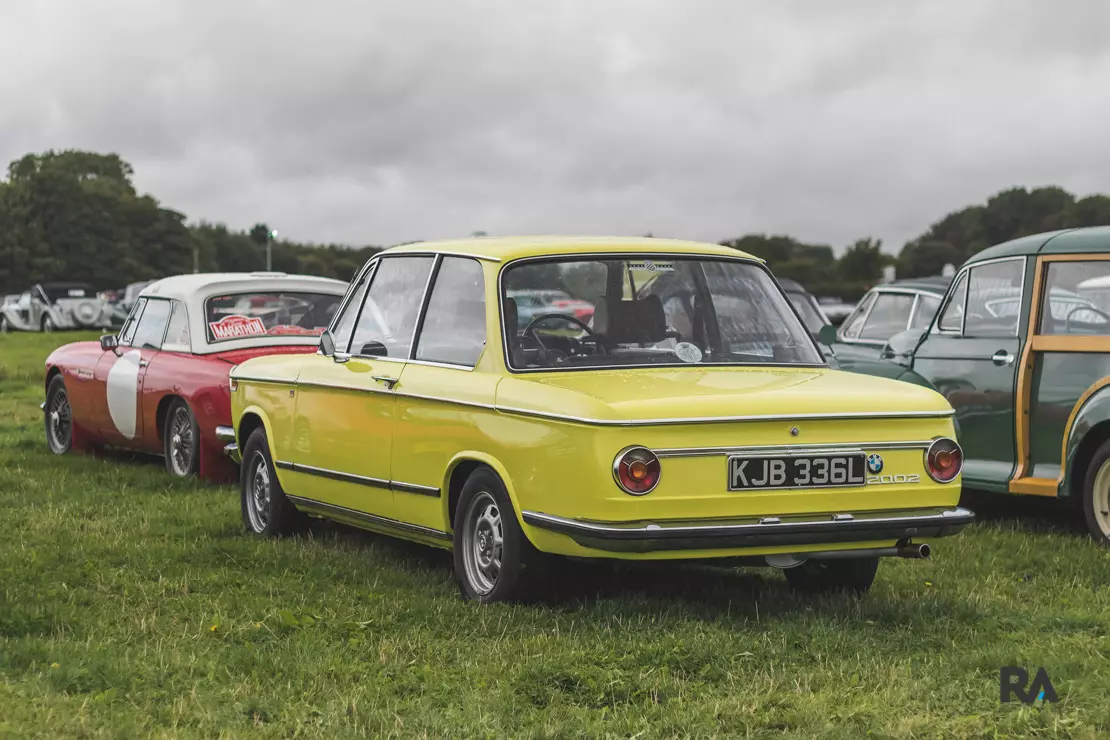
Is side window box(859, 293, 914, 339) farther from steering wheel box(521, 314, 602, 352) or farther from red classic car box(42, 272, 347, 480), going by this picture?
steering wheel box(521, 314, 602, 352)

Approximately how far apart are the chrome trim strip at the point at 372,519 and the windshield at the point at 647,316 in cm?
99

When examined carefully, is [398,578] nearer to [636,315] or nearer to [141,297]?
[636,315]

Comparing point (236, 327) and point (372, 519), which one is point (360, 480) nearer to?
point (372, 519)

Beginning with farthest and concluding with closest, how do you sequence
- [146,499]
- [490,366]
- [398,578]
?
[146,499], [398,578], [490,366]

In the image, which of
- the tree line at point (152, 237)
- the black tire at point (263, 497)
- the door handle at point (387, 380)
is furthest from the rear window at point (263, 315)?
the tree line at point (152, 237)

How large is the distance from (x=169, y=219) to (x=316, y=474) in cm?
12886

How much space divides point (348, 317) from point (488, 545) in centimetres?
216

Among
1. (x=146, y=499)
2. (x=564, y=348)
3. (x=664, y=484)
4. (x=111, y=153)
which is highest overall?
(x=111, y=153)

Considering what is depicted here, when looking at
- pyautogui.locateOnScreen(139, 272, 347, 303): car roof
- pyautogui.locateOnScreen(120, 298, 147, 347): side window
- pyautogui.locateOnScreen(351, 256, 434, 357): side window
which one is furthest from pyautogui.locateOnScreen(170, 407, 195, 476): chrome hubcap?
pyautogui.locateOnScreen(351, 256, 434, 357): side window

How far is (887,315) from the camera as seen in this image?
49.0ft

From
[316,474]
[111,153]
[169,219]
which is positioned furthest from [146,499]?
[111,153]

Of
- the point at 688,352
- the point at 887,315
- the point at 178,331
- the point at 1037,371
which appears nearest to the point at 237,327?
the point at 178,331

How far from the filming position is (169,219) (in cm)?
13312

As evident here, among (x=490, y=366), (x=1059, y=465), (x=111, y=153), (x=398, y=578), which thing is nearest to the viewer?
(x=490, y=366)
